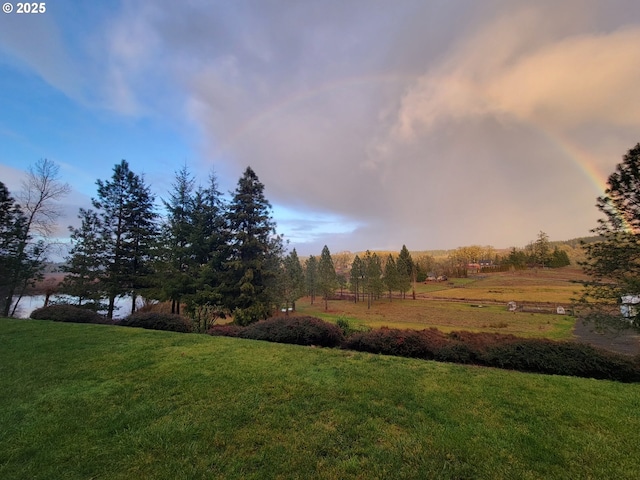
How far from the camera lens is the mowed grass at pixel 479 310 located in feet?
83.7

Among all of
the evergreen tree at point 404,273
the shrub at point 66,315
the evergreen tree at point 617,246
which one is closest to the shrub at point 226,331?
the shrub at point 66,315

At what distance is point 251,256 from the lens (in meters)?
18.8

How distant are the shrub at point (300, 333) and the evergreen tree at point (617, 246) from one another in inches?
292

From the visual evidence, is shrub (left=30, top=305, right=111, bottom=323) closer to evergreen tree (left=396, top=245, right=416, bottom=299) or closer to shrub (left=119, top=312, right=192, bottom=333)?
shrub (left=119, top=312, right=192, bottom=333)

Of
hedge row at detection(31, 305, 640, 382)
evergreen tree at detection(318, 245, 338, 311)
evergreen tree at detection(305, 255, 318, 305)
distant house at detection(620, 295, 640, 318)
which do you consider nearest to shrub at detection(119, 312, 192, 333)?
hedge row at detection(31, 305, 640, 382)

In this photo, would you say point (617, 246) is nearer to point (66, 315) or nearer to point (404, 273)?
point (66, 315)

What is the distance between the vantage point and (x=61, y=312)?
1323cm

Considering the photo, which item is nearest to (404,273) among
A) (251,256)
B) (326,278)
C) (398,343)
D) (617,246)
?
(326,278)

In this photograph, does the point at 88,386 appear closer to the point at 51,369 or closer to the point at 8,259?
the point at 51,369

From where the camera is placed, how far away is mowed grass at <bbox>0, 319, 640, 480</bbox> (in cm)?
305

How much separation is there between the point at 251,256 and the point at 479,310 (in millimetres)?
34677

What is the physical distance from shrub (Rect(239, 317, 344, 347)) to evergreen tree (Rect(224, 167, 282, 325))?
720 cm

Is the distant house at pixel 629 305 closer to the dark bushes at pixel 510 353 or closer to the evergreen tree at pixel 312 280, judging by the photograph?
the dark bushes at pixel 510 353

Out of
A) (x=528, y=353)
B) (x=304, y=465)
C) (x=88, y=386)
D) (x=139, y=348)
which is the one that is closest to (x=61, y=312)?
(x=139, y=348)
